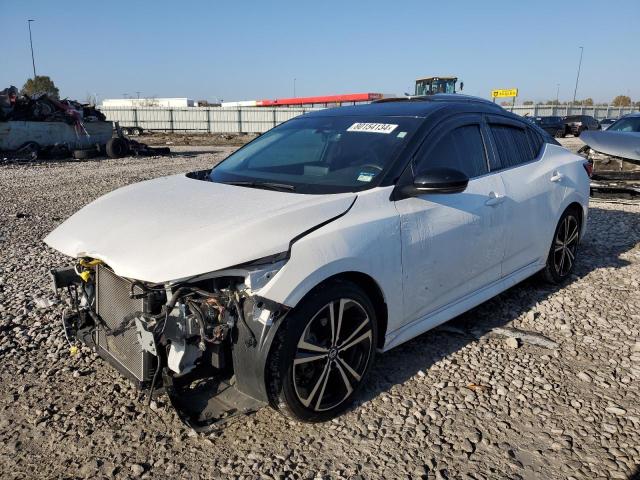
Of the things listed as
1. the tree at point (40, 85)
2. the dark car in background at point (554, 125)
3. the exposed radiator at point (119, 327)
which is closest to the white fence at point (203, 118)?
the dark car in background at point (554, 125)

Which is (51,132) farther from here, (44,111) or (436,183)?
(436,183)

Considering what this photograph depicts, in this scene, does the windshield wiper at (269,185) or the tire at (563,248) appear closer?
the windshield wiper at (269,185)

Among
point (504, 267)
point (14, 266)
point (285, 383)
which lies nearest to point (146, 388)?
point (285, 383)

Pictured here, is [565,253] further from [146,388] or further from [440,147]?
[146,388]

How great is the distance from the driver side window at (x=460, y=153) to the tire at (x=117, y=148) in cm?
1803

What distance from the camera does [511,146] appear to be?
173 inches

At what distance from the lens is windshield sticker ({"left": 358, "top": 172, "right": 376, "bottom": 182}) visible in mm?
3236

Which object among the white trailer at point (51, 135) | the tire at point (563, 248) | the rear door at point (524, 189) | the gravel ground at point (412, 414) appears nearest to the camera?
the gravel ground at point (412, 414)

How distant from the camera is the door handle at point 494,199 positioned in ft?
12.5

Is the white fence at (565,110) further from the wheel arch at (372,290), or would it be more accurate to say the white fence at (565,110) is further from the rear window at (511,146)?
the wheel arch at (372,290)

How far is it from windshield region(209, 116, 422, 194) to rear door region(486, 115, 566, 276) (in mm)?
1025

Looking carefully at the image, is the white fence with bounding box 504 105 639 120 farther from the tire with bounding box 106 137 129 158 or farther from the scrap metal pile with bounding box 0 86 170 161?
the scrap metal pile with bounding box 0 86 170 161

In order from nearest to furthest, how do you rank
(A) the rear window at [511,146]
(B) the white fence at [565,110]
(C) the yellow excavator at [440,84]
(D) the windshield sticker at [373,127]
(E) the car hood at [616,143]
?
(D) the windshield sticker at [373,127]
(A) the rear window at [511,146]
(E) the car hood at [616,143]
(C) the yellow excavator at [440,84]
(B) the white fence at [565,110]

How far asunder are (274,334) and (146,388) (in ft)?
2.59
